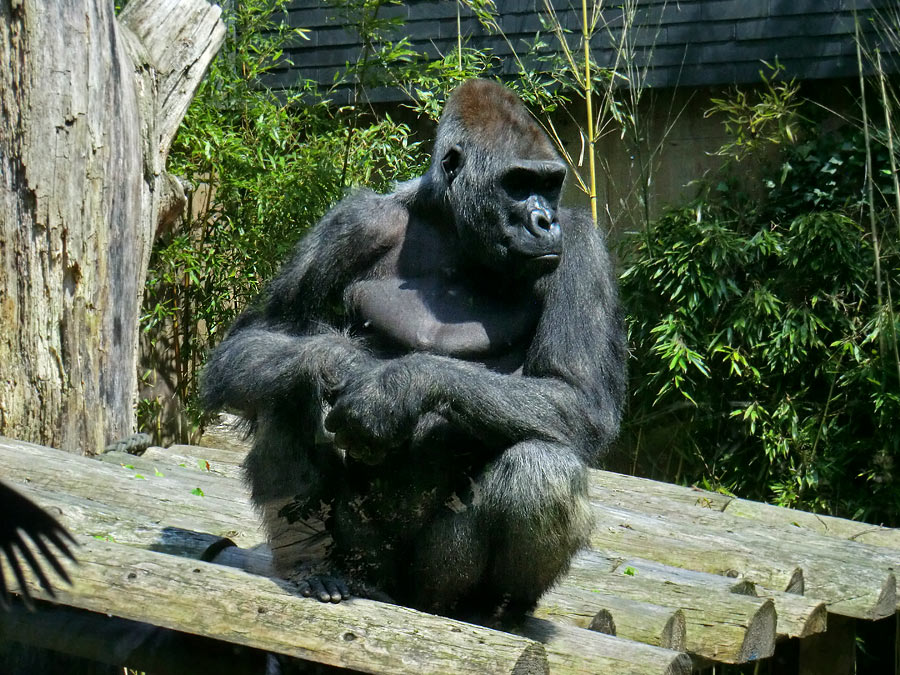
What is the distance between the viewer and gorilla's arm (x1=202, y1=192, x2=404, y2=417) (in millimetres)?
3205

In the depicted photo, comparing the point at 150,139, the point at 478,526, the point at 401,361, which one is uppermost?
the point at 150,139

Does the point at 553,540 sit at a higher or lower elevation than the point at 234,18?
lower

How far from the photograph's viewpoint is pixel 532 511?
2938mm

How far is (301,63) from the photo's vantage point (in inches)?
321

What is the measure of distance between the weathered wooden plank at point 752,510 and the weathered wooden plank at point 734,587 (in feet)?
3.41

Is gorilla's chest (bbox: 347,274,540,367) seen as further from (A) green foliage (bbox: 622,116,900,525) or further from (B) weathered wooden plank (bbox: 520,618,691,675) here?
(A) green foliage (bbox: 622,116,900,525)

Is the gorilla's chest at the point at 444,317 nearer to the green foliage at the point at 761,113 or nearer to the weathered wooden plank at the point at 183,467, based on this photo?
the weathered wooden plank at the point at 183,467

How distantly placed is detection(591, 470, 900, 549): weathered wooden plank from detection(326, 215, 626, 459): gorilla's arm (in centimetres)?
186

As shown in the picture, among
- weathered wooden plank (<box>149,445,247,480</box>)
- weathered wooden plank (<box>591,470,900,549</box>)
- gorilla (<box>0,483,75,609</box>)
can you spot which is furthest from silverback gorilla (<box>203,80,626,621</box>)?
weathered wooden plank (<box>591,470,900,549</box>)

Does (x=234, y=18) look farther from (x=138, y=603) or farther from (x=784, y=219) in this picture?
(x=138, y=603)

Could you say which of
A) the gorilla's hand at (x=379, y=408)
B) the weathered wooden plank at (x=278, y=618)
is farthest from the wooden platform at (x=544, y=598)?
the gorilla's hand at (x=379, y=408)

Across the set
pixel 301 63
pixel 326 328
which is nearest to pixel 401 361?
pixel 326 328

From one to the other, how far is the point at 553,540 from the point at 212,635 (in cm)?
96

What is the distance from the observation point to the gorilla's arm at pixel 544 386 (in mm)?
2939
